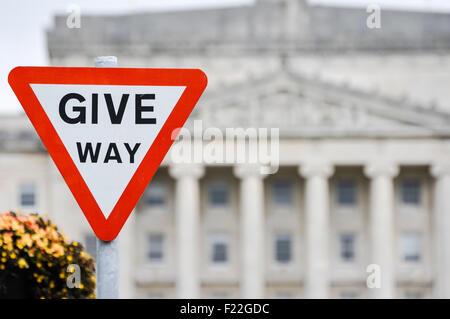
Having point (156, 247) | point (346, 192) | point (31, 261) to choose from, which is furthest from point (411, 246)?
point (31, 261)

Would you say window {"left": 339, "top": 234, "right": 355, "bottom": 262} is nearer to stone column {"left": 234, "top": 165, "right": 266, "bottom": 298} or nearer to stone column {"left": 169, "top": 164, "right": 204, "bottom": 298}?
stone column {"left": 234, "top": 165, "right": 266, "bottom": 298}

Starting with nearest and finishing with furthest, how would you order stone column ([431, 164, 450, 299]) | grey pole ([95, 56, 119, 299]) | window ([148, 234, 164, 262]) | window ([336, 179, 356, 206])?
grey pole ([95, 56, 119, 299])
stone column ([431, 164, 450, 299])
window ([336, 179, 356, 206])
window ([148, 234, 164, 262])

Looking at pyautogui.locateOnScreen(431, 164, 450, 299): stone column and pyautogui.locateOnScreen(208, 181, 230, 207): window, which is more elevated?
pyautogui.locateOnScreen(208, 181, 230, 207): window

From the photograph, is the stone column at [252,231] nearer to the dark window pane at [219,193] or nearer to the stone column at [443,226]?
the dark window pane at [219,193]

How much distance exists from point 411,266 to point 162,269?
16621mm

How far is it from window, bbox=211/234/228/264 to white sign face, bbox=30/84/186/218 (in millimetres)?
Answer: 53804

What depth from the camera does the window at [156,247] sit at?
192ft

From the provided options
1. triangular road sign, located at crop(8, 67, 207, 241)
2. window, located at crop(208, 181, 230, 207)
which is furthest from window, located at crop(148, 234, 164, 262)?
triangular road sign, located at crop(8, 67, 207, 241)

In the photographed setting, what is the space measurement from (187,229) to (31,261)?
4384 cm

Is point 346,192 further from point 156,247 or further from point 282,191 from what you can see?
point 156,247

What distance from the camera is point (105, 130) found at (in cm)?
445

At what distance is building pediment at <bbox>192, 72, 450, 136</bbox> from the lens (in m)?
53.9

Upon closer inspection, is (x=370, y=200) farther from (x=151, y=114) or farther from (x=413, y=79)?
(x=151, y=114)
